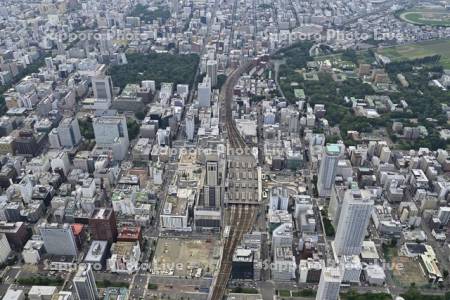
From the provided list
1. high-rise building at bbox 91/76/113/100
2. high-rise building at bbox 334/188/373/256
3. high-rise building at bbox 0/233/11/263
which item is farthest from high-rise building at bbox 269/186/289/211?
high-rise building at bbox 91/76/113/100

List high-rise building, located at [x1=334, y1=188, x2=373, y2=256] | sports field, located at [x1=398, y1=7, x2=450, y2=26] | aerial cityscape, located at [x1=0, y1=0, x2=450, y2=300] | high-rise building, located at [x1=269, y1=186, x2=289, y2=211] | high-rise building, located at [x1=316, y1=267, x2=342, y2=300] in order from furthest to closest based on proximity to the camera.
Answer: sports field, located at [x1=398, y1=7, x2=450, y2=26] → high-rise building, located at [x1=269, y1=186, x2=289, y2=211] → aerial cityscape, located at [x1=0, y1=0, x2=450, y2=300] → high-rise building, located at [x1=334, y1=188, x2=373, y2=256] → high-rise building, located at [x1=316, y1=267, x2=342, y2=300]

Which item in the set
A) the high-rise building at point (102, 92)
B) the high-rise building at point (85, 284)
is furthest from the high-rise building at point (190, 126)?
the high-rise building at point (85, 284)

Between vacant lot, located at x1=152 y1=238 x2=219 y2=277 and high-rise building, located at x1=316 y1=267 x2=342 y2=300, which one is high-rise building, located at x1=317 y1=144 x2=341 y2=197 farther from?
high-rise building, located at x1=316 y1=267 x2=342 y2=300

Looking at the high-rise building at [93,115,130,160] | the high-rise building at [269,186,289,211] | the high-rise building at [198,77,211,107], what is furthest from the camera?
the high-rise building at [198,77,211,107]

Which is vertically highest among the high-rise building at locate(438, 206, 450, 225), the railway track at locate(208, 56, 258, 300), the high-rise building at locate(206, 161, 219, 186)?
the high-rise building at locate(206, 161, 219, 186)

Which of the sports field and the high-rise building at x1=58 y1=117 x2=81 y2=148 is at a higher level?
the sports field

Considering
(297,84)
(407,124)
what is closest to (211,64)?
(297,84)
